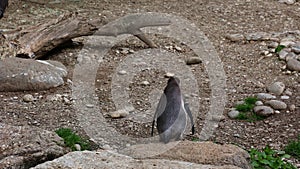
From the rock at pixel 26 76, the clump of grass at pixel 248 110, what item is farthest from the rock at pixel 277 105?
the rock at pixel 26 76

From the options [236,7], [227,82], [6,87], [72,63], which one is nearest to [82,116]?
[6,87]

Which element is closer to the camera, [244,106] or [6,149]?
[6,149]

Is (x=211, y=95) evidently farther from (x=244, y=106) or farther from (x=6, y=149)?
(x=6, y=149)

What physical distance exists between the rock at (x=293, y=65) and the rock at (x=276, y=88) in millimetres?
438

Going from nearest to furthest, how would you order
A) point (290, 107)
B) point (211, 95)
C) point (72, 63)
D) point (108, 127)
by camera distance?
point (108, 127), point (290, 107), point (211, 95), point (72, 63)

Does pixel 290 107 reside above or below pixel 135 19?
below

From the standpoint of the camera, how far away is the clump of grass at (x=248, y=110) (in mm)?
4621

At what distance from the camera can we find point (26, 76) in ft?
16.0

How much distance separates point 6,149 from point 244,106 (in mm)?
2272

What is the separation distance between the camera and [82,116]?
4.55 metres

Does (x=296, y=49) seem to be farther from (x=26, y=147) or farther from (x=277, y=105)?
(x=26, y=147)

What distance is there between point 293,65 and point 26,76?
8.58 ft

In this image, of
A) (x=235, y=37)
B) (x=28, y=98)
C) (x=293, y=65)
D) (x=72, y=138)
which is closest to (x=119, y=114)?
(x=72, y=138)

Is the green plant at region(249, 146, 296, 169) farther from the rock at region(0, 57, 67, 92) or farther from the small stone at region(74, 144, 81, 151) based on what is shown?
the rock at region(0, 57, 67, 92)
